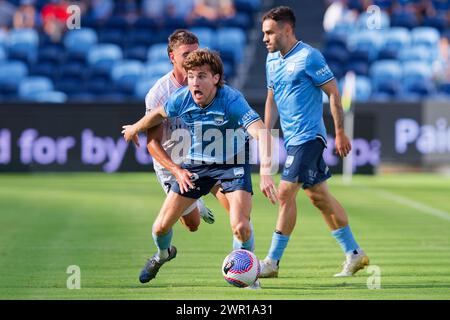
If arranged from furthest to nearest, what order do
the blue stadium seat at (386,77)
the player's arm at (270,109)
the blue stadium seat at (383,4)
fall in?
the blue stadium seat at (383,4) < the blue stadium seat at (386,77) < the player's arm at (270,109)

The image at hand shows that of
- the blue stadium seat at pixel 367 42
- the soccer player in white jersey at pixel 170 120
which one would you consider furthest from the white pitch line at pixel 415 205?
the blue stadium seat at pixel 367 42

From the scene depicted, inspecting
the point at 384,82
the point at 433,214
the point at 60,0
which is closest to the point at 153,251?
the point at 433,214

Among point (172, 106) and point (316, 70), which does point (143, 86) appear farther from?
point (172, 106)

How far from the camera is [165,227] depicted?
9.68m

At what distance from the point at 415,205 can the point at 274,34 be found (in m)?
8.88

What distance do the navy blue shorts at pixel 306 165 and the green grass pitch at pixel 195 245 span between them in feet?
2.71

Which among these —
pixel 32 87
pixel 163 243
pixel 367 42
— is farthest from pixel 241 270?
pixel 367 42

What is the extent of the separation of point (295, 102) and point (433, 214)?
7055mm

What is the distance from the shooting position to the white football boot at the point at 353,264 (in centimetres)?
1031

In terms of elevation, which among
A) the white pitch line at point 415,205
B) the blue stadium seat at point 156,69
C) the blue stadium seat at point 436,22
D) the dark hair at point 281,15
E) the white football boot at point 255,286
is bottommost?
the white pitch line at point 415,205

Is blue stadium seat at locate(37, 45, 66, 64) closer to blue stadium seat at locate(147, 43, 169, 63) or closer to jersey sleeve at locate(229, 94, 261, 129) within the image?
blue stadium seat at locate(147, 43, 169, 63)

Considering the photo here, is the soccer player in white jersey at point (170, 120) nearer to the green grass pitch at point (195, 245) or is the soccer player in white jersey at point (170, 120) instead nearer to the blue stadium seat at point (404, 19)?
the green grass pitch at point (195, 245)

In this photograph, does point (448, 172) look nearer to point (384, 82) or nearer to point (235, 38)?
point (384, 82)

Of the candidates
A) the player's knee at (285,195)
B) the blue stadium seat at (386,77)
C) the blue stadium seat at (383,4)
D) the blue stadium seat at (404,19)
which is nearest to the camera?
the player's knee at (285,195)
